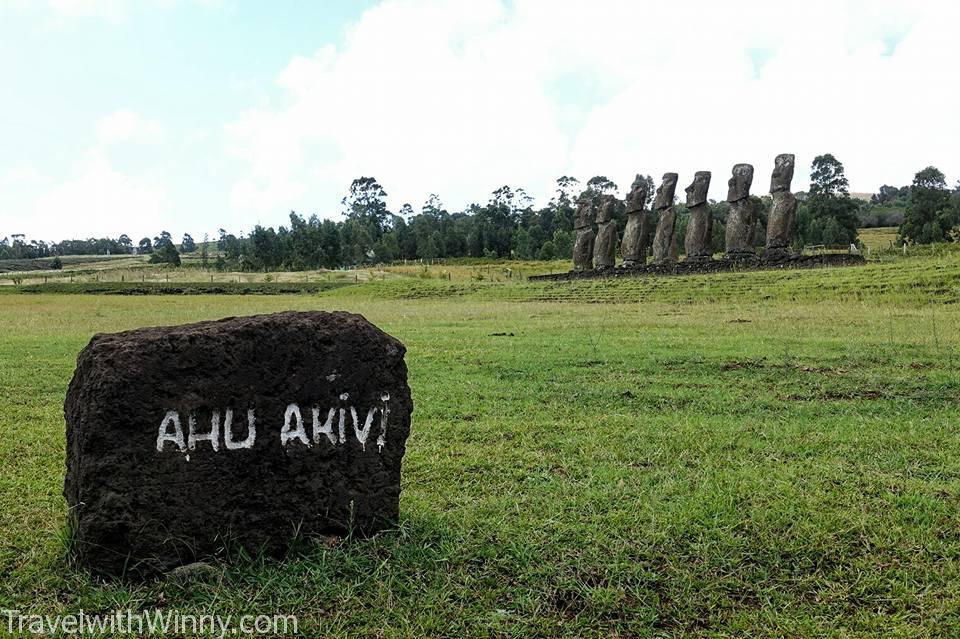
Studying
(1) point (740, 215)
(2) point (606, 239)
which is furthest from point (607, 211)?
(1) point (740, 215)

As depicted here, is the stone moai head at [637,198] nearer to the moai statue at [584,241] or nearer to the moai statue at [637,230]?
the moai statue at [637,230]

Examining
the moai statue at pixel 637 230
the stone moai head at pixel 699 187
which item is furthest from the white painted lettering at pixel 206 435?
the moai statue at pixel 637 230

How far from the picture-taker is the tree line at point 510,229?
54750 mm

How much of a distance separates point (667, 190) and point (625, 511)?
2828cm

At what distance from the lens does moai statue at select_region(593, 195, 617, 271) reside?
33406 millimetres

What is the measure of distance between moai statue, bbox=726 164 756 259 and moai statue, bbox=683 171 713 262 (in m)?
1.04

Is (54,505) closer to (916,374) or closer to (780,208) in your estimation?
(916,374)

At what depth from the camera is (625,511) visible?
434 cm

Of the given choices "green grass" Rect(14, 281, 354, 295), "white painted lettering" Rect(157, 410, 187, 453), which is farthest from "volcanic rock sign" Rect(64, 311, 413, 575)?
"green grass" Rect(14, 281, 354, 295)

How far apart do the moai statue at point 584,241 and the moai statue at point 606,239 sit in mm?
1026

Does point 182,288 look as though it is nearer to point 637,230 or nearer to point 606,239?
point 606,239

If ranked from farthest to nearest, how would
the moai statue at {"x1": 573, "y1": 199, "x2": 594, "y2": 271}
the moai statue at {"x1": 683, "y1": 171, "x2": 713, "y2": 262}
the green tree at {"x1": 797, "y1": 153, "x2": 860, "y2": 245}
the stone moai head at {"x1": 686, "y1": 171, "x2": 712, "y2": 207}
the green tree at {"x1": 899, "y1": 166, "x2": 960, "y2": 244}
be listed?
the green tree at {"x1": 797, "y1": 153, "x2": 860, "y2": 245}, the green tree at {"x1": 899, "y1": 166, "x2": 960, "y2": 244}, the moai statue at {"x1": 573, "y1": 199, "x2": 594, "y2": 271}, the stone moai head at {"x1": 686, "y1": 171, "x2": 712, "y2": 207}, the moai statue at {"x1": 683, "y1": 171, "x2": 713, "y2": 262}

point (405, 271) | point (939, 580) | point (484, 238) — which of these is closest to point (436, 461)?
point (939, 580)

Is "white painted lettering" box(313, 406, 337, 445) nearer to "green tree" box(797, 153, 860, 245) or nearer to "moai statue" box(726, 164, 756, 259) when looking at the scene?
"moai statue" box(726, 164, 756, 259)
